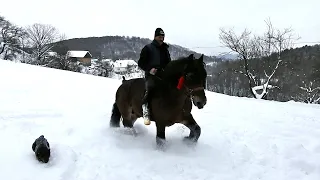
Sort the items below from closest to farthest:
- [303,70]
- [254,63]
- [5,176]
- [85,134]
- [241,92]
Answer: [5,176] → [85,134] → [254,63] → [303,70] → [241,92]

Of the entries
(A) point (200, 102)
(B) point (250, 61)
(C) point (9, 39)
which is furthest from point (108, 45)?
(A) point (200, 102)

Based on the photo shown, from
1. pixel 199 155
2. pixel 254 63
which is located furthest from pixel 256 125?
pixel 254 63

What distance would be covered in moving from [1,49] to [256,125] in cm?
5527

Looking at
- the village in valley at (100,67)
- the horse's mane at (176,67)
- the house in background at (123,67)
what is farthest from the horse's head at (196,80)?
the house in background at (123,67)

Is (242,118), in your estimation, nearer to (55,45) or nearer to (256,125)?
(256,125)

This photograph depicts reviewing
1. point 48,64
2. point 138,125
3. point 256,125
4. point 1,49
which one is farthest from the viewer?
point 48,64

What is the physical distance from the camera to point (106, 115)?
8734 mm

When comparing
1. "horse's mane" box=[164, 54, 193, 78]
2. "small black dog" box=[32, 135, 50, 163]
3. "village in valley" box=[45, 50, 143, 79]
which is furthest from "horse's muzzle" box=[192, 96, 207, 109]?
"village in valley" box=[45, 50, 143, 79]

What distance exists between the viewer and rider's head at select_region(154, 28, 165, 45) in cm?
614

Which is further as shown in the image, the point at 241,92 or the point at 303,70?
the point at 241,92

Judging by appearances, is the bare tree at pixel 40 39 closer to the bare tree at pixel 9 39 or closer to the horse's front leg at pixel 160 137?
the bare tree at pixel 9 39

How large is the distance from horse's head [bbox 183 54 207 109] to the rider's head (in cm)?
111

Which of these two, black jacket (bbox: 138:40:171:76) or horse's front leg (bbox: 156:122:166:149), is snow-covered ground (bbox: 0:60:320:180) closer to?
horse's front leg (bbox: 156:122:166:149)

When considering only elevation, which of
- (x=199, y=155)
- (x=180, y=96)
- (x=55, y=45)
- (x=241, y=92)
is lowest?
(x=241, y=92)
